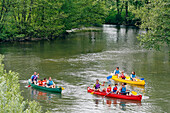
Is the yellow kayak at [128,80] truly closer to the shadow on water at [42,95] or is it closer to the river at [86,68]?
the river at [86,68]

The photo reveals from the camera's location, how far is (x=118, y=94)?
78.4 feet

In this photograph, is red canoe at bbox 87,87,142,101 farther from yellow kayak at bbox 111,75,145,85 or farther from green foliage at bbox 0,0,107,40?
green foliage at bbox 0,0,107,40

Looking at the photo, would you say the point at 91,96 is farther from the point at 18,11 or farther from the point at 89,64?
the point at 18,11

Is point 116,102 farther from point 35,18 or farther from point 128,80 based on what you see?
point 35,18

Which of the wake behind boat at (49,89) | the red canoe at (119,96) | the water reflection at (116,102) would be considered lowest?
the water reflection at (116,102)

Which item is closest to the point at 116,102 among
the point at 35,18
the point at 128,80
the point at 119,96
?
the point at 119,96

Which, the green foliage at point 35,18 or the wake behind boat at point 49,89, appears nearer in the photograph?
the wake behind boat at point 49,89

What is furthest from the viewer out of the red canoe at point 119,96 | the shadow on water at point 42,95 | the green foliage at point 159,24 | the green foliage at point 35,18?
the green foliage at point 35,18

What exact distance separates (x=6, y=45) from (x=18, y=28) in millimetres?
7762

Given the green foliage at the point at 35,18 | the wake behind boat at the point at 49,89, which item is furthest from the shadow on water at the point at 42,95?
→ the green foliage at the point at 35,18

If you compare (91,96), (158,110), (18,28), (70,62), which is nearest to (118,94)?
(91,96)

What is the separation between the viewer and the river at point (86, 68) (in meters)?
22.5

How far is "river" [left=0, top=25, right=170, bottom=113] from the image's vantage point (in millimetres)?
22509

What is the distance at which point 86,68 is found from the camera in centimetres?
3381
